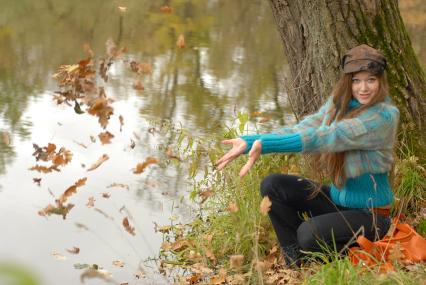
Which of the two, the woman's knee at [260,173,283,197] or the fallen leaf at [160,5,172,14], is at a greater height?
the fallen leaf at [160,5,172,14]

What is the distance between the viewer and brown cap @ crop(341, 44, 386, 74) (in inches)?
109

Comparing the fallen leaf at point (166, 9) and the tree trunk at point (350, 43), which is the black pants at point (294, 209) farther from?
the fallen leaf at point (166, 9)

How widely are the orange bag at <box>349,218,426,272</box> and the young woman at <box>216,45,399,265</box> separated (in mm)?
58

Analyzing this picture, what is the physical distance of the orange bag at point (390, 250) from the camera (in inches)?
103

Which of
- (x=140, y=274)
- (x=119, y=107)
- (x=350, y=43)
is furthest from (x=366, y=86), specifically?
(x=119, y=107)

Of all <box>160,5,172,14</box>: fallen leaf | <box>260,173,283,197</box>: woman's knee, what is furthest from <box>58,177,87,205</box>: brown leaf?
<box>160,5,172,14</box>: fallen leaf

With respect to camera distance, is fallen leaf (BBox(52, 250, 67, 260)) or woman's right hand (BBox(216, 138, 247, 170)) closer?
woman's right hand (BBox(216, 138, 247, 170))

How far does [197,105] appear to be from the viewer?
24.1 ft

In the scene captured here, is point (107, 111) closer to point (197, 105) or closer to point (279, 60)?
point (197, 105)

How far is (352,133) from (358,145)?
0.23ft

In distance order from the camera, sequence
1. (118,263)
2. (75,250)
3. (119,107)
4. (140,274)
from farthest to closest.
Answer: (119,107)
(75,250)
(118,263)
(140,274)

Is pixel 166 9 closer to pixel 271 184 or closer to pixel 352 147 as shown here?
pixel 271 184

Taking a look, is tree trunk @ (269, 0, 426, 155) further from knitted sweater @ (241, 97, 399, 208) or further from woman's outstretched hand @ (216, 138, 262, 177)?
woman's outstretched hand @ (216, 138, 262, 177)

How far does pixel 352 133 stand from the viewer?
2.67 metres
